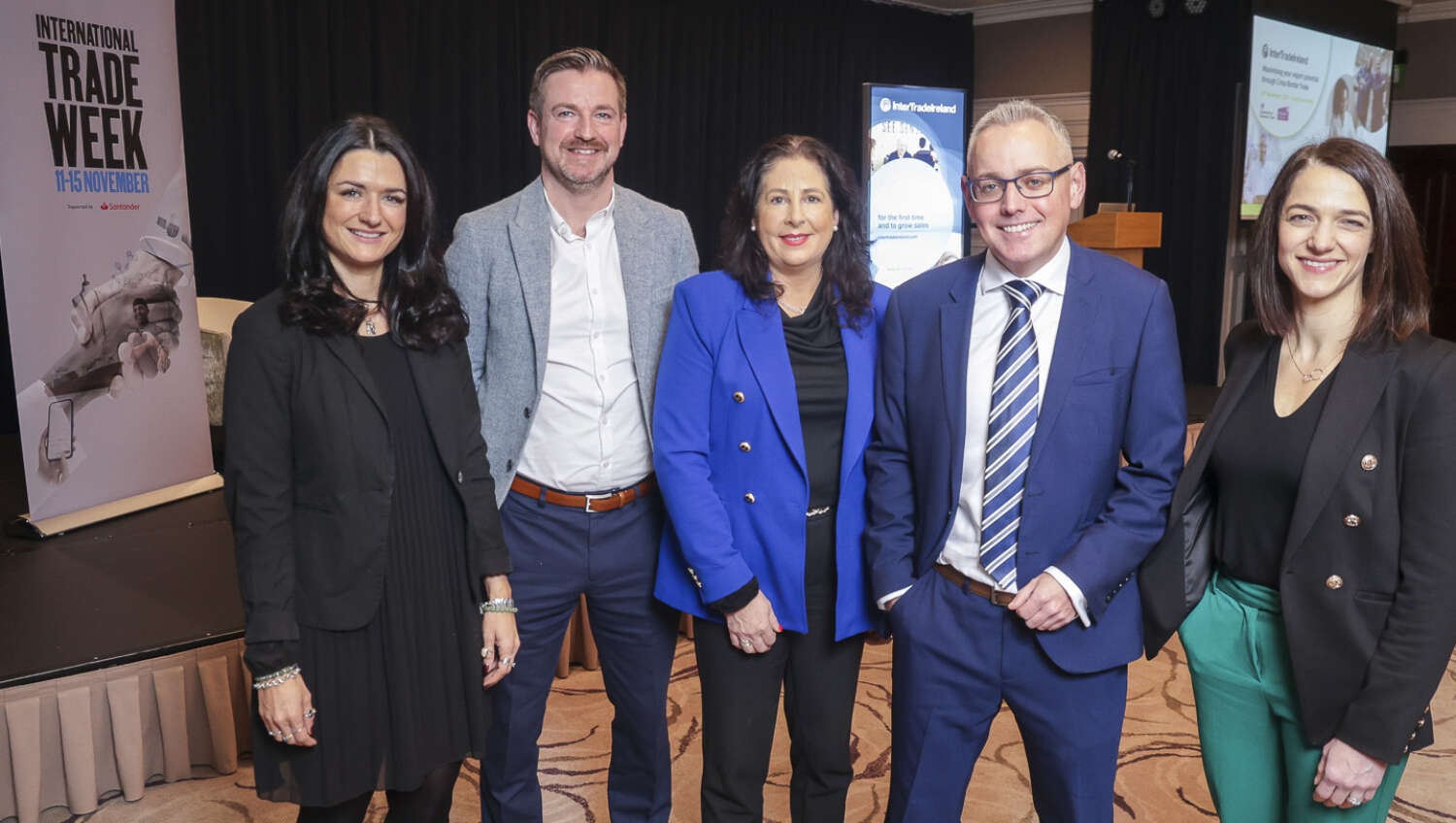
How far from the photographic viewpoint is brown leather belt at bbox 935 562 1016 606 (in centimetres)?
176

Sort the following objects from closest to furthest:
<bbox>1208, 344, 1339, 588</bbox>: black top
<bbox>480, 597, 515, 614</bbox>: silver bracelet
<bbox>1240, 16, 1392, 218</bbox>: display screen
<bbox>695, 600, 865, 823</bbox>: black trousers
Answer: <bbox>1208, 344, 1339, 588</bbox>: black top, <bbox>480, 597, 515, 614</bbox>: silver bracelet, <bbox>695, 600, 865, 823</bbox>: black trousers, <bbox>1240, 16, 1392, 218</bbox>: display screen

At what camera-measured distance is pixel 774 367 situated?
195cm

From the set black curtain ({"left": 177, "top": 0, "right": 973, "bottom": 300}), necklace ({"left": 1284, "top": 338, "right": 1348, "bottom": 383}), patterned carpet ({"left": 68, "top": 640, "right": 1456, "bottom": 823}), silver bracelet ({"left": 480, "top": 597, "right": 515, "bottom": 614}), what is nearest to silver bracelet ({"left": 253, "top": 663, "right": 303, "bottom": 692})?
silver bracelet ({"left": 480, "top": 597, "right": 515, "bottom": 614})

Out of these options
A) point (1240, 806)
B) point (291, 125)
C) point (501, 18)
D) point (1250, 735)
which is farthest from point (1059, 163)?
point (501, 18)

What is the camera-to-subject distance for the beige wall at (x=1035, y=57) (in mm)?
8875

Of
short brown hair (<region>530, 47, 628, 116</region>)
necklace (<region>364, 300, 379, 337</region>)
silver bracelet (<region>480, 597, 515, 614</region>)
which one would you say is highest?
short brown hair (<region>530, 47, 628, 116</region>)

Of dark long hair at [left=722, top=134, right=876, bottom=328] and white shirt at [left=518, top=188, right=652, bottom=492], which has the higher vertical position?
dark long hair at [left=722, top=134, right=876, bottom=328]

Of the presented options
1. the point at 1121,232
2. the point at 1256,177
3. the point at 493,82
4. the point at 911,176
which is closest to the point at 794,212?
the point at 1121,232

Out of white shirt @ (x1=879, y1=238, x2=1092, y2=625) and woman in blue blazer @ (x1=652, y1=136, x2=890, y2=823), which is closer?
white shirt @ (x1=879, y1=238, x2=1092, y2=625)

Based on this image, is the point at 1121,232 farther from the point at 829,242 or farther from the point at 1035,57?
the point at 829,242

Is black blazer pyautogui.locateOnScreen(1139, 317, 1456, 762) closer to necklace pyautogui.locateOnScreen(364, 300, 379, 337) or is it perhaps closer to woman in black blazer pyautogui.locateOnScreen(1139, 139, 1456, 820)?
woman in black blazer pyautogui.locateOnScreen(1139, 139, 1456, 820)

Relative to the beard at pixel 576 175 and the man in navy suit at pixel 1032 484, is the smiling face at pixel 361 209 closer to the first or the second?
the beard at pixel 576 175

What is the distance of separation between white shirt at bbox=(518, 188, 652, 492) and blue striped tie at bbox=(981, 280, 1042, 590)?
0.74m

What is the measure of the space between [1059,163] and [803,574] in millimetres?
821
